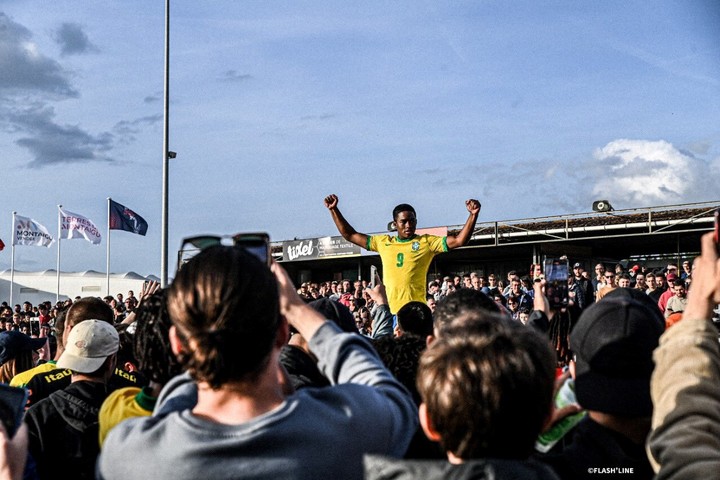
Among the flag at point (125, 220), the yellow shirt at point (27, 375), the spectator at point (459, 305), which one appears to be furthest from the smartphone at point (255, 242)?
the flag at point (125, 220)

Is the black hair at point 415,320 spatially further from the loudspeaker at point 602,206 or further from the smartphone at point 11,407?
the loudspeaker at point 602,206

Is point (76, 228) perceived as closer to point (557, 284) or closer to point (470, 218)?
point (470, 218)

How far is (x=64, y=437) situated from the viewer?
338 centimetres

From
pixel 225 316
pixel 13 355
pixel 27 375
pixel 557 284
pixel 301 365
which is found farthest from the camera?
pixel 13 355

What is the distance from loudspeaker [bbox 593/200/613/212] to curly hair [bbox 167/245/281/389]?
83.2ft

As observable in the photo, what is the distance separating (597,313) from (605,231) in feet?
82.1

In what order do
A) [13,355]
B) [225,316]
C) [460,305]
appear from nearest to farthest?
[225,316] → [460,305] → [13,355]

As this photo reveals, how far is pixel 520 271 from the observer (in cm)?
2992

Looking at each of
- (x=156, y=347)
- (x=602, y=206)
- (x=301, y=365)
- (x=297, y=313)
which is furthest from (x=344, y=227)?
(x=602, y=206)

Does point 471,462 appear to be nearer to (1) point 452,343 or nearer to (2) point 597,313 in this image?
(1) point 452,343

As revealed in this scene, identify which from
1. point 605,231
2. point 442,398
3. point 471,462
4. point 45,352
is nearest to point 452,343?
point 442,398

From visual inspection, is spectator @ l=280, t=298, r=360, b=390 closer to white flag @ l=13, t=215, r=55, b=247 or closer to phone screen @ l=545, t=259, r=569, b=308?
phone screen @ l=545, t=259, r=569, b=308

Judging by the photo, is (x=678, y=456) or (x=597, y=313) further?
(x=597, y=313)

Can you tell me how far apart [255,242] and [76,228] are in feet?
114
